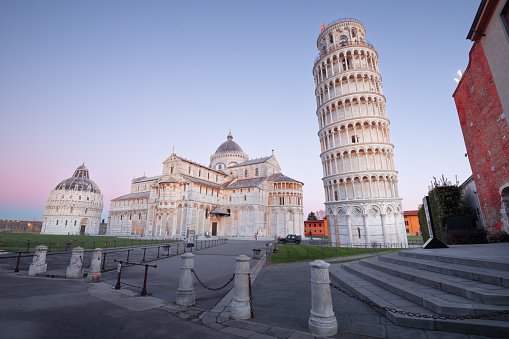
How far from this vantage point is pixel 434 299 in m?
5.10

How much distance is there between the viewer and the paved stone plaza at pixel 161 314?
4.59 m

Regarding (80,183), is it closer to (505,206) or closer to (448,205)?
(448,205)

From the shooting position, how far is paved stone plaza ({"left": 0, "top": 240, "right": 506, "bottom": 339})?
459cm

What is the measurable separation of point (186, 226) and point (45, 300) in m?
38.6

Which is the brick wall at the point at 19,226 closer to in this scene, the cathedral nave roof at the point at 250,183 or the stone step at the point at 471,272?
the cathedral nave roof at the point at 250,183

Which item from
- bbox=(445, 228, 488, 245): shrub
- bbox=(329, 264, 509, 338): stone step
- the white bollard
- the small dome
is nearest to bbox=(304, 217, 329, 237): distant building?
the small dome

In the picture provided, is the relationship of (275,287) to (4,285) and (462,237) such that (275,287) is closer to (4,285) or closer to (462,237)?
(4,285)

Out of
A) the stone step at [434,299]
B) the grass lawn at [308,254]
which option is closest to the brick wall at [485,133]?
the grass lawn at [308,254]

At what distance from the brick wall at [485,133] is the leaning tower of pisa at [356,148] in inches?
524

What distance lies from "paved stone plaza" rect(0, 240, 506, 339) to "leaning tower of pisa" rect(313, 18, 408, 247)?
23938mm

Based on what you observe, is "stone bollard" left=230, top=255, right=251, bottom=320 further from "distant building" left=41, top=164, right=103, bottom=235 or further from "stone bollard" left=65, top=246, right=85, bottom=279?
"distant building" left=41, top=164, right=103, bottom=235

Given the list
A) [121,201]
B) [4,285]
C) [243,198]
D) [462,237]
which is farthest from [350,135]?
[121,201]

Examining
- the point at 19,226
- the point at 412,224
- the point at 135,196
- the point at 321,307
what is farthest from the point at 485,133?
the point at 19,226

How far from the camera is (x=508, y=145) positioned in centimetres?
1163
